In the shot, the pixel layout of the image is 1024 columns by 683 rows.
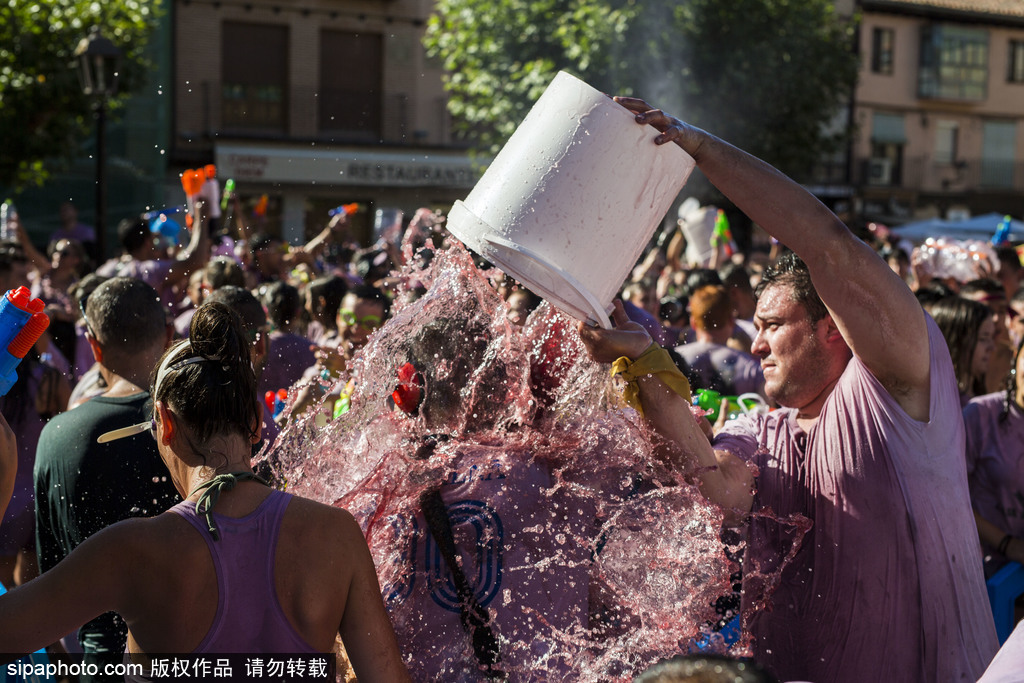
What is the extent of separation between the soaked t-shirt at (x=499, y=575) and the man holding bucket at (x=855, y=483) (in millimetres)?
305

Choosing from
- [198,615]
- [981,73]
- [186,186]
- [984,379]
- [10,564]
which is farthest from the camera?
[981,73]

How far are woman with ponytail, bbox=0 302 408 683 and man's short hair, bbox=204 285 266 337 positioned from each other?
1885mm

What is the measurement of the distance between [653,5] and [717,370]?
12.5m

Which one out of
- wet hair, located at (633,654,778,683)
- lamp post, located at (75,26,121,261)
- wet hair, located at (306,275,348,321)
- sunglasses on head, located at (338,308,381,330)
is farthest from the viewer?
lamp post, located at (75,26,121,261)

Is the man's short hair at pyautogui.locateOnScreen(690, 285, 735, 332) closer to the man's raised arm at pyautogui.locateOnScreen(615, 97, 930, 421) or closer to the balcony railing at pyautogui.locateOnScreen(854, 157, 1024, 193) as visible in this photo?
the man's raised arm at pyautogui.locateOnScreen(615, 97, 930, 421)

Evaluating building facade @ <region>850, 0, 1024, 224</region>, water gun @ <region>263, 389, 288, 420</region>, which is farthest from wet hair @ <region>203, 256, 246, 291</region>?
building facade @ <region>850, 0, 1024, 224</region>

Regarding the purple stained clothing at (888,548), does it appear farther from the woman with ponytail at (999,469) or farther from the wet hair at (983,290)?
the wet hair at (983,290)

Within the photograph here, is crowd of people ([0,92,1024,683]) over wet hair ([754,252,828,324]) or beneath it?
beneath

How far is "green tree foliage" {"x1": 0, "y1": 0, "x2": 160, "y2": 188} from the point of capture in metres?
14.0

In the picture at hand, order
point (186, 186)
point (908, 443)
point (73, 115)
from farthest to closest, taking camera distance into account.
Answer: point (73, 115)
point (186, 186)
point (908, 443)

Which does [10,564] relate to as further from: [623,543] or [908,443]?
[908,443]

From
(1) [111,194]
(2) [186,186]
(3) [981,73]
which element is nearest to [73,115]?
(1) [111,194]

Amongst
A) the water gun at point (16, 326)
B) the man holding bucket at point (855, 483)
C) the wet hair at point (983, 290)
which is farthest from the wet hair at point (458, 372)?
the wet hair at point (983, 290)

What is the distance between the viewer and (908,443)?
1.98 metres
